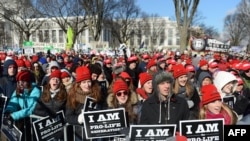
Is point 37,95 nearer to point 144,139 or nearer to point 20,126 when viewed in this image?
point 20,126

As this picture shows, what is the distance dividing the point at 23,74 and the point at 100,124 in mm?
1979

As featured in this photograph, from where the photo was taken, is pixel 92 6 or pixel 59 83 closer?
pixel 59 83

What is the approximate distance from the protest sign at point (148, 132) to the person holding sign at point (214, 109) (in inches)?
22.7

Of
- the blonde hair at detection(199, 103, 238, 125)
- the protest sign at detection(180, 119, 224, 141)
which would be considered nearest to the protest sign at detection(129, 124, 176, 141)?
the protest sign at detection(180, 119, 224, 141)

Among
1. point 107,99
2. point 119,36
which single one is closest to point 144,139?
point 107,99

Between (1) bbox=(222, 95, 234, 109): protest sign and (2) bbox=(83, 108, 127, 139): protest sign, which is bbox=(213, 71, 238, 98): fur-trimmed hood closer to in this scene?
(1) bbox=(222, 95, 234, 109): protest sign

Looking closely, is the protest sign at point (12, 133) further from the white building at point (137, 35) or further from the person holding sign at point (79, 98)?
the white building at point (137, 35)

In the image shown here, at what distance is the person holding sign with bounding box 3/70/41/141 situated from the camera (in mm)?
5391

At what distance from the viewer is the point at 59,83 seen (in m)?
5.82

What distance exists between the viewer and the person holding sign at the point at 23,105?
5.39 meters

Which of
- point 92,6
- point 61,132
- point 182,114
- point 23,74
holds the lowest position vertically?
point 61,132

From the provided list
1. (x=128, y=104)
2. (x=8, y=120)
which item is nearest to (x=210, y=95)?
(x=128, y=104)

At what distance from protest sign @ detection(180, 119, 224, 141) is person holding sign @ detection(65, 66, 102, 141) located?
1596mm

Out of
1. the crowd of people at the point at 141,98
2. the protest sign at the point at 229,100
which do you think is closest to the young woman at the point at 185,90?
the crowd of people at the point at 141,98
